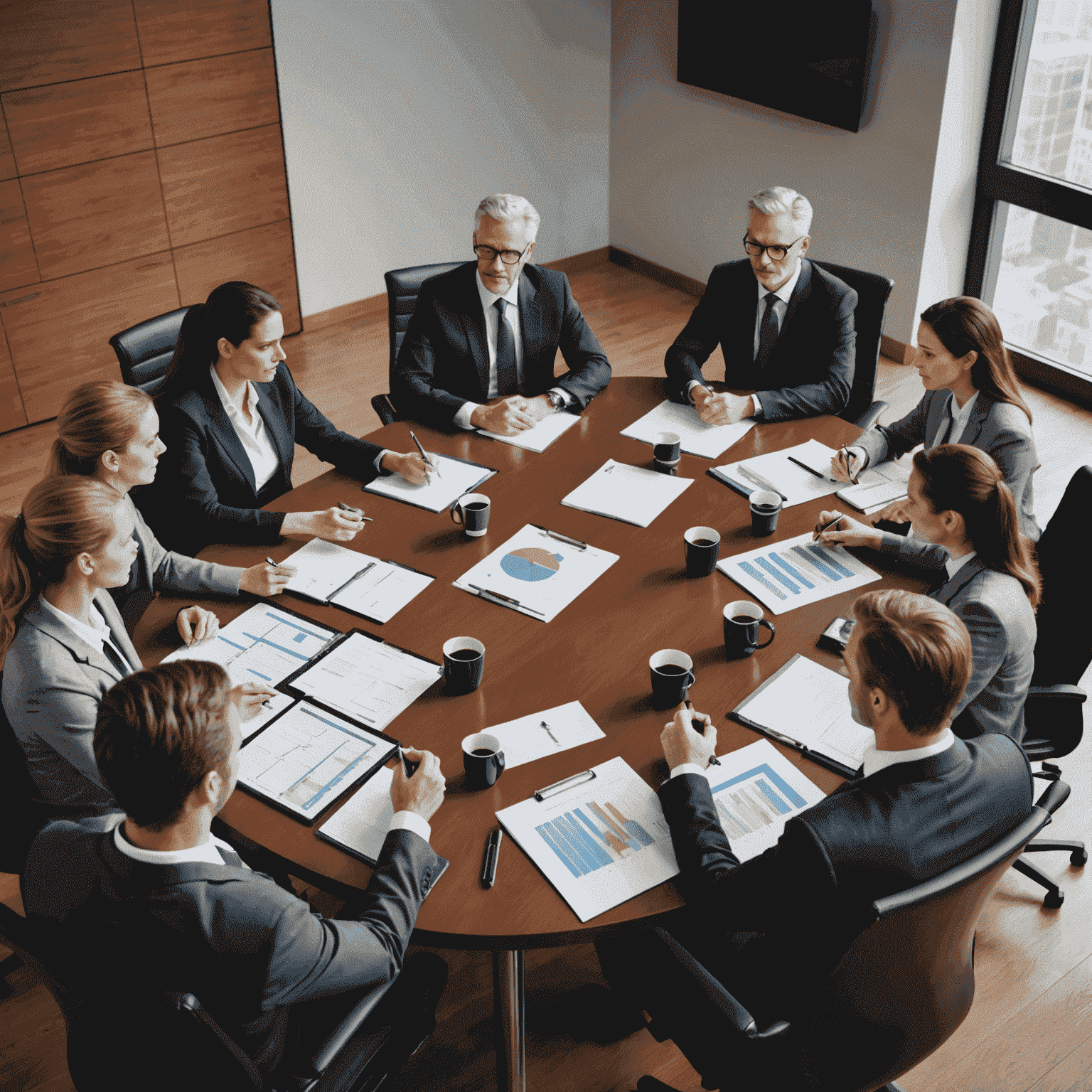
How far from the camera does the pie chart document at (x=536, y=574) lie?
267cm

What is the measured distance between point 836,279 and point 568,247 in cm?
361

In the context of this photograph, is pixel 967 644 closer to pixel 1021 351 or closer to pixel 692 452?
pixel 692 452

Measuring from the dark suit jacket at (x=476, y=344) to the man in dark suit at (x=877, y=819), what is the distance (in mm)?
1829

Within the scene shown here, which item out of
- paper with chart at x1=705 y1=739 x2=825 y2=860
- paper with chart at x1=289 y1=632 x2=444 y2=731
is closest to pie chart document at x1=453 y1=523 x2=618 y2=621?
paper with chart at x1=289 y1=632 x2=444 y2=731

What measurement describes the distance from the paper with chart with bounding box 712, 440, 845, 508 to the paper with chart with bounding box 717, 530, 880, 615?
9.4 inches

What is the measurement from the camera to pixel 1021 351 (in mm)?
5582

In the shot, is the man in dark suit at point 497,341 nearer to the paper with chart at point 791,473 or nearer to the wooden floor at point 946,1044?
the paper with chart at point 791,473

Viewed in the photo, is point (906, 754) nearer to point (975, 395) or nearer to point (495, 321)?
point (975, 395)

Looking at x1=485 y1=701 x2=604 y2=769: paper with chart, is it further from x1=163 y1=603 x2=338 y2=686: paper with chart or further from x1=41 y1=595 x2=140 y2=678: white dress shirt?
x1=41 y1=595 x2=140 y2=678: white dress shirt

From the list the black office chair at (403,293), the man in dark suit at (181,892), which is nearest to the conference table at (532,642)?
the man in dark suit at (181,892)

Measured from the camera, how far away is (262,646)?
2549 millimetres

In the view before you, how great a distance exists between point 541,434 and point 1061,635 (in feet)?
5.16

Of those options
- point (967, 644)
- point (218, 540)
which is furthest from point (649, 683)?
point (218, 540)

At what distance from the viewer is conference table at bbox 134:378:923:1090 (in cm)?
198
